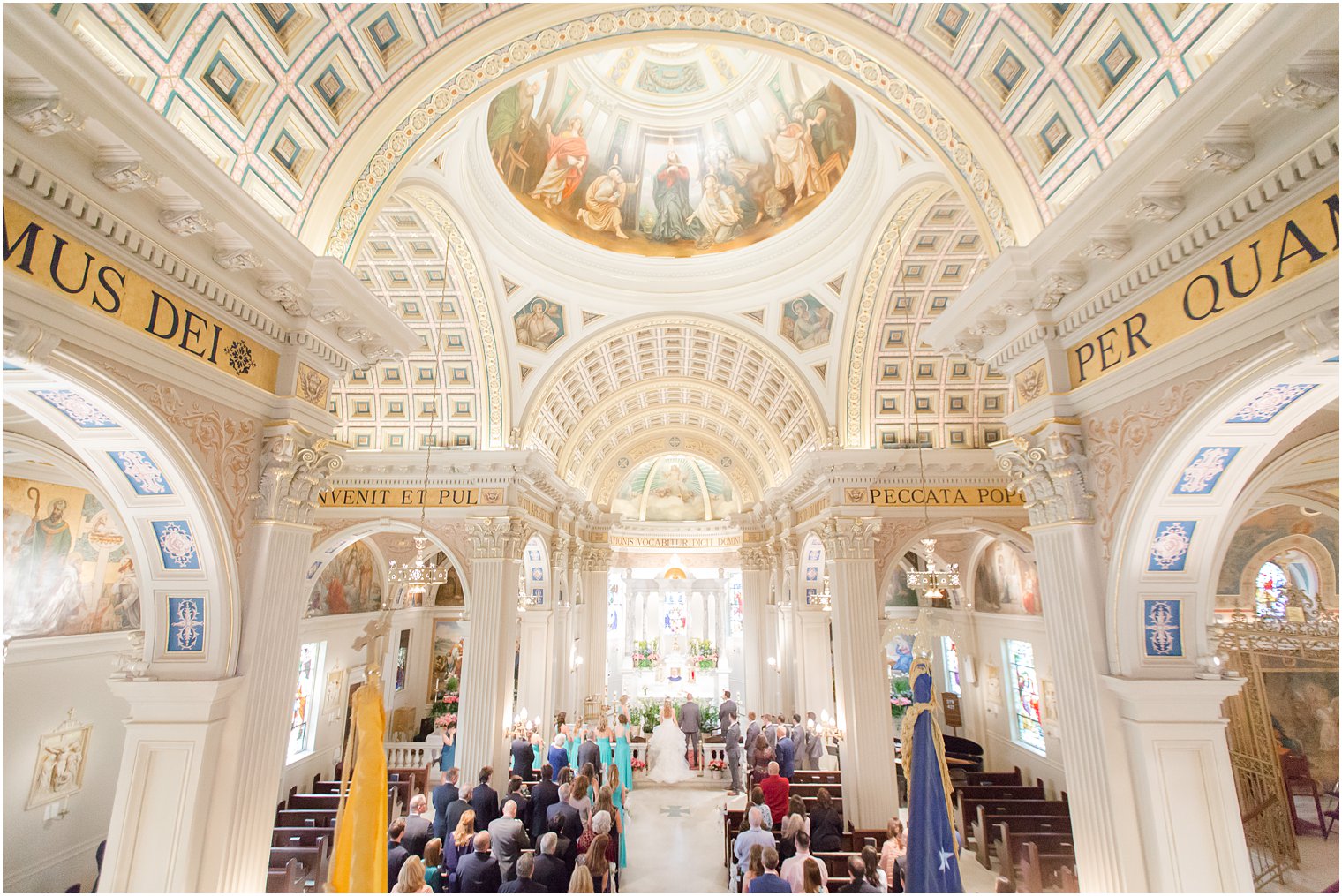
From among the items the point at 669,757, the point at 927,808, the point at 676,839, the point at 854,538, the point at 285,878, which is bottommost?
the point at 676,839

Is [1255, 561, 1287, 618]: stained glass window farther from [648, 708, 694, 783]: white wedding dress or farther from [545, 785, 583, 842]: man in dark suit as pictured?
[648, 708, 694, 783]: white wedding dress

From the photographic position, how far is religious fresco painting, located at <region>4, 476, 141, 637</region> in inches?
328

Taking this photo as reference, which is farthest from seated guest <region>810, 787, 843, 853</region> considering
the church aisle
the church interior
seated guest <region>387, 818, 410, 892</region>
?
seated guest <region>387, 818, 410, 892</region>

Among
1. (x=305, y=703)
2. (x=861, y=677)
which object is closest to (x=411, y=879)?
(x=861, y=677)

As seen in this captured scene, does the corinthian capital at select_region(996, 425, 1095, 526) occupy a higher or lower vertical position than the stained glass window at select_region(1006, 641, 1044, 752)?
higher

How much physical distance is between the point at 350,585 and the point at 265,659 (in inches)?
485

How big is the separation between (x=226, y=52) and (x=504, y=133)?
6.57 metres

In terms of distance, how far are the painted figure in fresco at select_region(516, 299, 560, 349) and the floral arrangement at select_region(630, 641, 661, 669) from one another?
1996 cm

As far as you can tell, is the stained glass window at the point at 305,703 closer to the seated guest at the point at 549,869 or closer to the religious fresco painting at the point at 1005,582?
the seated guest at the point at 549,869

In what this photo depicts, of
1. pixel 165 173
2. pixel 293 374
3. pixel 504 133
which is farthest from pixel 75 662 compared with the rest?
pixel 504 133

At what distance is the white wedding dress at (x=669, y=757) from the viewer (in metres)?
15.6

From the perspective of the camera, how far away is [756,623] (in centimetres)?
2166

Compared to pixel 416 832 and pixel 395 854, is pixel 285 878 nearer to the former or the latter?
pixel 416 832

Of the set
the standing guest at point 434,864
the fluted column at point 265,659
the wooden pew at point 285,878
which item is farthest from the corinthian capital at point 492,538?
the fluted column at point 265,659
